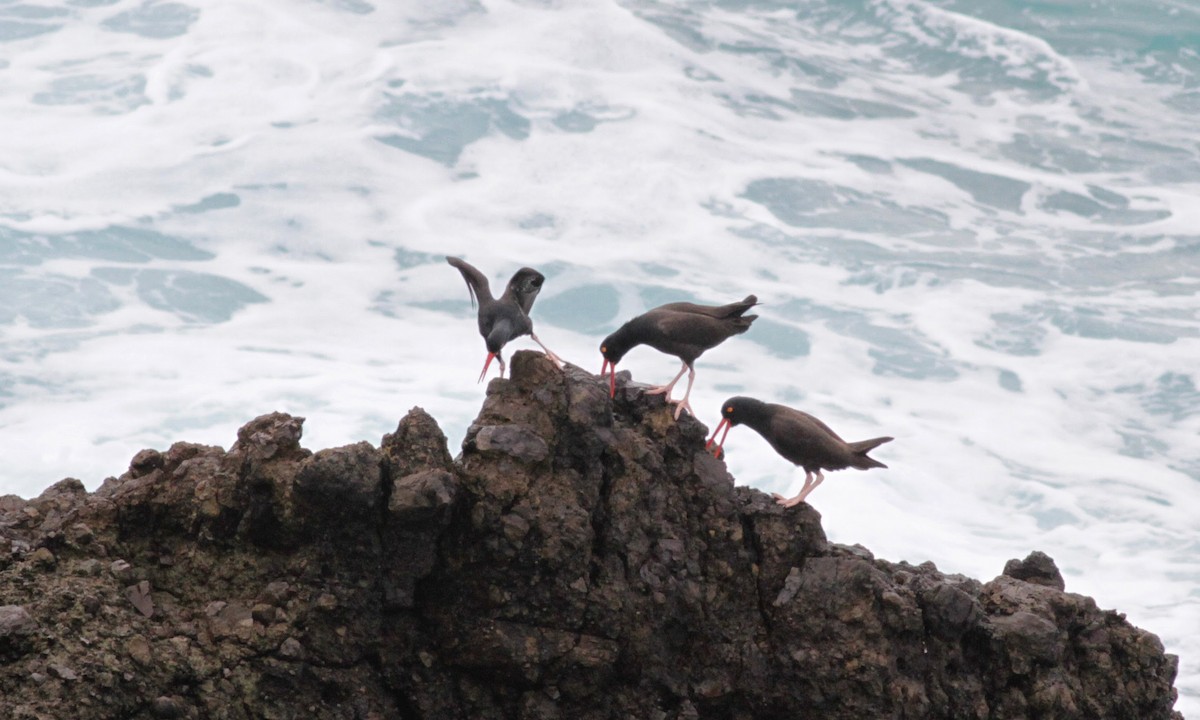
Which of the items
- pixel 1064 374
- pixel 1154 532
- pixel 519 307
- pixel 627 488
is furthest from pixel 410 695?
pixel 1064 374

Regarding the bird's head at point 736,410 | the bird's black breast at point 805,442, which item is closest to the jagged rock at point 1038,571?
the bird's black breast at point 805,442

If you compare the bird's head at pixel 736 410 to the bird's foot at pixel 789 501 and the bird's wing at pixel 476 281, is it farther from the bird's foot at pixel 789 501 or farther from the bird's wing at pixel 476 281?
the bird's wing at pixel 476 281

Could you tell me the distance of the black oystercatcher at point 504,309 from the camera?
13203mm

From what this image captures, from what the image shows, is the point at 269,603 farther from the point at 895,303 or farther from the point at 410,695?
the point at 895,303

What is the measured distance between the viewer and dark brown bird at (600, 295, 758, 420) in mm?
13477

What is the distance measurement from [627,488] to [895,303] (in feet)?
208

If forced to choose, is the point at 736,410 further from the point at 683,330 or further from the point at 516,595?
the point at 516,595

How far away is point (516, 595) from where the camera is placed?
11273mm

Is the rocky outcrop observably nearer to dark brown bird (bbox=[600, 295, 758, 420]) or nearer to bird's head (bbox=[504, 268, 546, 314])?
dark brown bird (bbox=[600, 295, 758, 420])

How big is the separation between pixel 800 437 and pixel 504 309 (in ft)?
11.8

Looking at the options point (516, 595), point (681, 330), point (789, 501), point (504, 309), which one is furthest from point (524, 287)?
point (516, 595)

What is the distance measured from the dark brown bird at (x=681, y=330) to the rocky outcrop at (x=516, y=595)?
Result: 107cm

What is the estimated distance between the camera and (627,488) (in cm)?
1205

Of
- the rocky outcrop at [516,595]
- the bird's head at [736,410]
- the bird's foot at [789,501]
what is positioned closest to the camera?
the rocky outcrop at [516,595]
